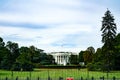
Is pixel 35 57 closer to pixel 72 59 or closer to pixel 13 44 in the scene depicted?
pixel 13 44

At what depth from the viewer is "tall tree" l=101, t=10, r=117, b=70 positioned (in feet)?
364

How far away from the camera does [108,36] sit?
115 m

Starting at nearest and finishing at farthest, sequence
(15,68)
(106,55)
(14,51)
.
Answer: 1. (15,68)
2. (106,55)
3. (14,51)

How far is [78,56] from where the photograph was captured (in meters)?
195

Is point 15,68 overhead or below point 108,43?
below

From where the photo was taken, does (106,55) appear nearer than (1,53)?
Yes

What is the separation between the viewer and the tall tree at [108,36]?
111 m

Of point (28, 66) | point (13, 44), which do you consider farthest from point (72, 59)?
point (28, 66)

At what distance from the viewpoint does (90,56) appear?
168625 mm

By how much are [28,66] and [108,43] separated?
1098 inches

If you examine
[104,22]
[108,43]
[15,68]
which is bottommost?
[15,68]

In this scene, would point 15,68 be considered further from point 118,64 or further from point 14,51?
point 14,51

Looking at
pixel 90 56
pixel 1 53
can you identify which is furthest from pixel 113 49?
pixel 90 56

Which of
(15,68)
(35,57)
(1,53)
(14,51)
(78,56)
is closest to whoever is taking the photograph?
(15,68)
